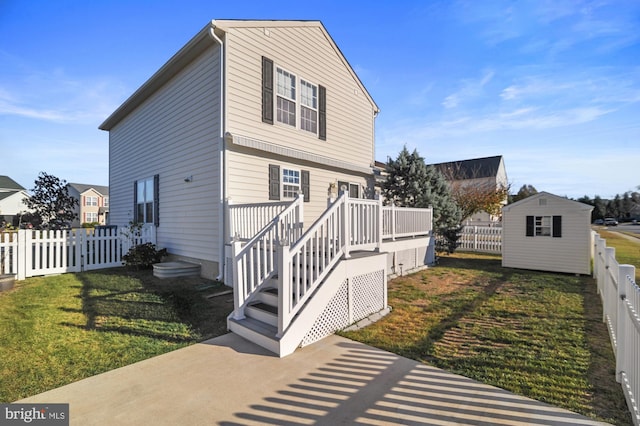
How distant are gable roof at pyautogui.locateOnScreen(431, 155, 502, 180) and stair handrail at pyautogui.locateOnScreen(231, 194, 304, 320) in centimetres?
2663

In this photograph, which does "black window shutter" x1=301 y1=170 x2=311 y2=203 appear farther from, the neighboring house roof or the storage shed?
the neighboring house roof

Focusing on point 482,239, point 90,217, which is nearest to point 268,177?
point 482,239

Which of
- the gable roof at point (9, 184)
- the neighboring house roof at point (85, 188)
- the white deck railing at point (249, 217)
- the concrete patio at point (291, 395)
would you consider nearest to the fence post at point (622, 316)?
the concrete patio at point (291, 395)

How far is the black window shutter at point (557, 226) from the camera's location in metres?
8.84

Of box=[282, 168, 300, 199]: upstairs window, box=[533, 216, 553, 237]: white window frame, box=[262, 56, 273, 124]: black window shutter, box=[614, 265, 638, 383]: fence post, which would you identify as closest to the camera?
box=[614, 265, 638, 383]: fence post

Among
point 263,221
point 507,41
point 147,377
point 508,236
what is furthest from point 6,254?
point 508,236

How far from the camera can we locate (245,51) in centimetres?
754

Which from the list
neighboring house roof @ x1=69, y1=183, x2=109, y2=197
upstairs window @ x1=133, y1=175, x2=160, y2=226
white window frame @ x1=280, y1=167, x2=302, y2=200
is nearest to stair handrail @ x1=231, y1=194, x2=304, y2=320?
white window frame @ x1=280, y1=167, x2=302, y2=200

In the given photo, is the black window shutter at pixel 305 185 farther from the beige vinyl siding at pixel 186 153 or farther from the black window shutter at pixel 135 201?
the black window shutter at pixel 135 201

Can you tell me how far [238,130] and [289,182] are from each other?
2.17 meters

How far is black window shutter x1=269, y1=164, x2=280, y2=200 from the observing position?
8219 mm

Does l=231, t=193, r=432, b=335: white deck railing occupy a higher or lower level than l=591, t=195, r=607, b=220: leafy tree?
lower

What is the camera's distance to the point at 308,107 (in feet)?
30.5

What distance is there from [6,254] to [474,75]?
48.5ft
